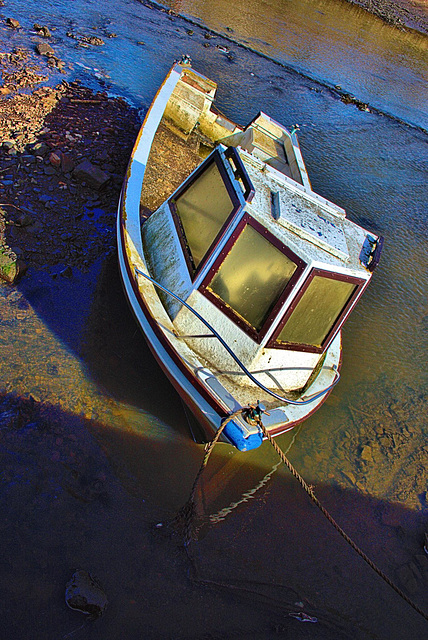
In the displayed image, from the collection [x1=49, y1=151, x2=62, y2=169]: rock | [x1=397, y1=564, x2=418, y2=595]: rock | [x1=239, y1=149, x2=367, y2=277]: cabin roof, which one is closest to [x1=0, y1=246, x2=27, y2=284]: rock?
[x1=49, y1=151, x2=62, y2=169]: rock

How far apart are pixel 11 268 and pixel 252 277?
11.6ft

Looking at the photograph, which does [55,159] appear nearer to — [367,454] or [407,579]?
[367,454]

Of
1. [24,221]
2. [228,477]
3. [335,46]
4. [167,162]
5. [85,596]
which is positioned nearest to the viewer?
[85,596]

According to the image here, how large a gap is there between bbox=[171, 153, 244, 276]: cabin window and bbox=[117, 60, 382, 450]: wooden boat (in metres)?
0.02

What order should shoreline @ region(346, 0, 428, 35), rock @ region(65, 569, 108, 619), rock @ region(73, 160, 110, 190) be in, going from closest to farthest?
1. rock @ region(65, 569, 108, 619)
2. rock @ region(73, 160, 110, 190)
3. shoreline @ region(346, 0, 428, 35)

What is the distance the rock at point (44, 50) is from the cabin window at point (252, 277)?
34.9ft

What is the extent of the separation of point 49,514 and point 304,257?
3.51 metres


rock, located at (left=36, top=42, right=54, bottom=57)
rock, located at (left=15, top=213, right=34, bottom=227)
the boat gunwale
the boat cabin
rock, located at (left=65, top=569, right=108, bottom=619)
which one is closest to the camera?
rock, located at (left=65, top=569, right=108, bottom=619)

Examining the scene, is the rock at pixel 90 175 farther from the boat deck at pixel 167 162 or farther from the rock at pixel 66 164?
the boat deck at pixel 167 162

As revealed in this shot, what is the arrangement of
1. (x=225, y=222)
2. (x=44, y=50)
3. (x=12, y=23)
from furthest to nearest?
(x=12, y=23)
(x=44, y=50)
(x=225, y=222)

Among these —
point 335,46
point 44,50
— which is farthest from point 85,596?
point 335,46

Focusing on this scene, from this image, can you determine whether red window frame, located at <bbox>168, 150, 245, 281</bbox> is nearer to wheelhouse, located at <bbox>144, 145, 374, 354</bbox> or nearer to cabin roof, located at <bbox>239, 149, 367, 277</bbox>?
wheelhouse, located at <bbox>144, 145, 374, 354</bbox>

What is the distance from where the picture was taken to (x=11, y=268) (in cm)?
608

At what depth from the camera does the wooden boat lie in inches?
178
